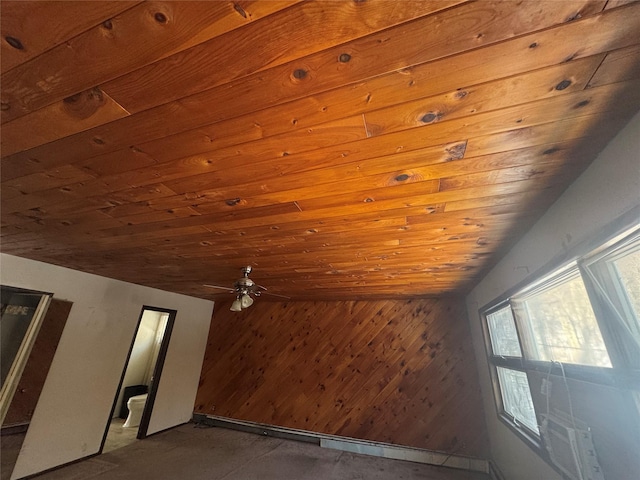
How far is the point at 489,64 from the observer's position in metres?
0.76

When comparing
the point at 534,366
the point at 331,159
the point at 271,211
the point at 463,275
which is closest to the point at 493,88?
the point at 331,159

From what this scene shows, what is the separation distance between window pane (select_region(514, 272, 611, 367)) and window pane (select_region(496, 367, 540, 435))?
0.52 m

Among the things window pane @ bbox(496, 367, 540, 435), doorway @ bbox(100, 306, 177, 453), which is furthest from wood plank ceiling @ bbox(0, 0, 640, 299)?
doorway @ bbox(100, 306, 177, 453)

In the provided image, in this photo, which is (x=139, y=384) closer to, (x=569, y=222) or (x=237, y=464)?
(x=237, y=464)

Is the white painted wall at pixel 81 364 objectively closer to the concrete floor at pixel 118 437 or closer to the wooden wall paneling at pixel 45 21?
the concrete floor at pixel 118 437

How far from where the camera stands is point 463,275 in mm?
2939

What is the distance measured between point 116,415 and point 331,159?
23.1 feet

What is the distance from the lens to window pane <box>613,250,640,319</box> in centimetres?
111

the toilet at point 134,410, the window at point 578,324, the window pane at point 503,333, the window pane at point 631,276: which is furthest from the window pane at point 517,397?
the toilet at point 134,410

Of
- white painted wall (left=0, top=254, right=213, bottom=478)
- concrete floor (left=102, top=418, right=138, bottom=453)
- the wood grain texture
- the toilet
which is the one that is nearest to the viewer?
white painted wall (left=0, top=254, right=213, bottom=478)

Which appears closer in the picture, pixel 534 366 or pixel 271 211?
pixel 271 211

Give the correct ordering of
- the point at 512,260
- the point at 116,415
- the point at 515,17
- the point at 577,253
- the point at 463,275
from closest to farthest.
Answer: the point at 515,17 → the point at 577,253 → the point at 512,260 → the point at 463,275 → the point at 116,415

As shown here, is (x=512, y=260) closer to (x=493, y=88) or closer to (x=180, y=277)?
(x=493, y=88)

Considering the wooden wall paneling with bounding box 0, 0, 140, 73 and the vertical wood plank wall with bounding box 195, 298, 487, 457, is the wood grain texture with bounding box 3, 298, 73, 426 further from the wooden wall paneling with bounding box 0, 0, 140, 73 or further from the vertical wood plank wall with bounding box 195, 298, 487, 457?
the wooden wall paneling with bounding box 0, 0, 140, 73
